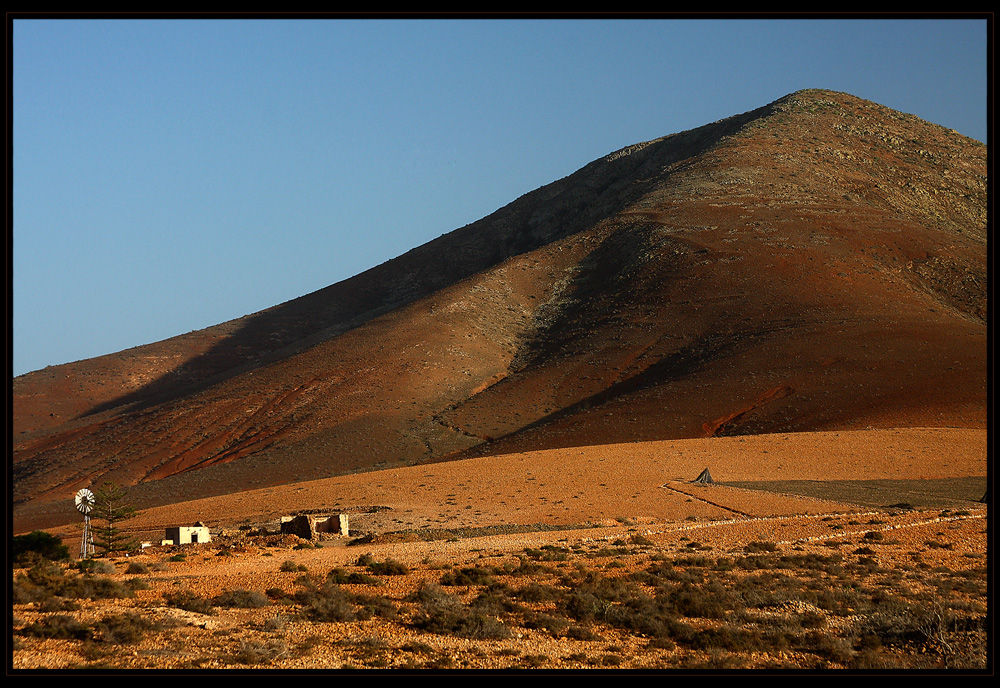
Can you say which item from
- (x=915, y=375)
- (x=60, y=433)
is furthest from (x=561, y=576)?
(x=60, y=433)

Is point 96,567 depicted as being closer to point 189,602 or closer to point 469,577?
point 189,602

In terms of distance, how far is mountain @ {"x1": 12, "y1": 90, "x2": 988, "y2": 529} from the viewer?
55.8 meters

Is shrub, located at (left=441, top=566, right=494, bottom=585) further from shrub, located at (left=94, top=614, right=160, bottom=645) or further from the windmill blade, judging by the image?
the windmill blade

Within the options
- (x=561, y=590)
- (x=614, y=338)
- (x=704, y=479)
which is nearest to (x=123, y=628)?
(x=561, y=590)

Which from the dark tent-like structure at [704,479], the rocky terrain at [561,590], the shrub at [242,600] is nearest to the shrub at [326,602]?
the rocky terrain at [561,590]

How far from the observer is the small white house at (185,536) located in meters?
25.8

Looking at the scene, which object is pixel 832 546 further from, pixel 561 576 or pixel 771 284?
pixel 771 284

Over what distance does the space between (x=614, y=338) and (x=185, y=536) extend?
49.4m

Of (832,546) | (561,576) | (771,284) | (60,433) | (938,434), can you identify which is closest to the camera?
(561,576)

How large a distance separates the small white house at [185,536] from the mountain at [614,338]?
26.5m

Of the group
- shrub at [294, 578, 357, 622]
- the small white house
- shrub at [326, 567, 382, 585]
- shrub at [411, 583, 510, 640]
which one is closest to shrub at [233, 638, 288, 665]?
shrub at [294, 578, 357, 622]

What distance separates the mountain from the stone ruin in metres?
25.4

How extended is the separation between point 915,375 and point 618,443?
18154 mm
